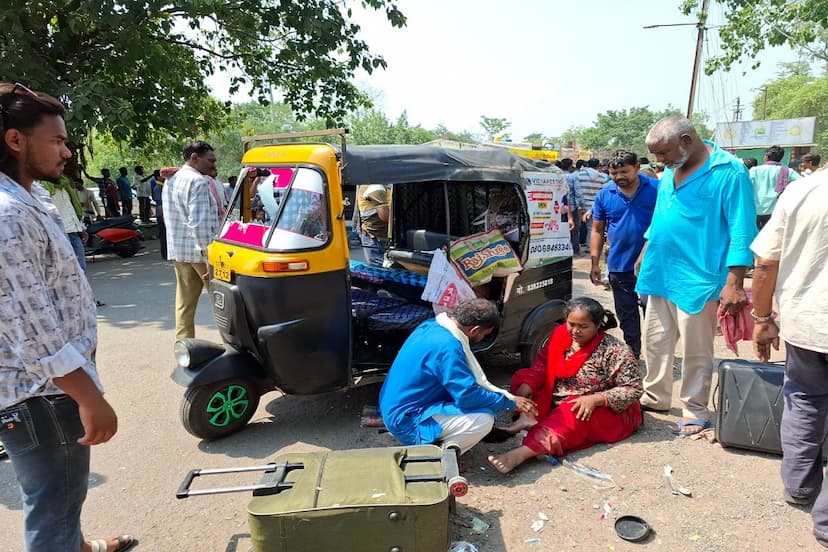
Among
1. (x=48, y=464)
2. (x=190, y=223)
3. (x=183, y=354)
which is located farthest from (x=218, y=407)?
(x=48, y=464)

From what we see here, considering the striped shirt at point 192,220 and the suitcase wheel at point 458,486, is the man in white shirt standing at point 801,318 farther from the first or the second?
the striped shirt at point 192,220

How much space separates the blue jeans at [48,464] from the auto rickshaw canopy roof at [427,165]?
6.90ft

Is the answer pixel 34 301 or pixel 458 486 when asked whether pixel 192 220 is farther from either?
pixel 458 486

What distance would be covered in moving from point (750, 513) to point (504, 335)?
207cm

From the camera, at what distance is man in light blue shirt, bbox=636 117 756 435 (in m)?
3.30

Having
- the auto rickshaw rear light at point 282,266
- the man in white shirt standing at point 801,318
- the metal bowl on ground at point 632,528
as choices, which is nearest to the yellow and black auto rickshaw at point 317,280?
the auto rickshaw rear light at point 282,266

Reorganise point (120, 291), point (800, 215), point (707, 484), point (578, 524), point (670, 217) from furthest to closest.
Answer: point (120, 291), point (670, 217), point (707, 484), point (578, 524), point (800, 215)

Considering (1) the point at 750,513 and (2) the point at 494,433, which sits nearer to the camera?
(1) the point at 750,513

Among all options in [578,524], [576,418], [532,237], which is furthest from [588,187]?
[578,524]

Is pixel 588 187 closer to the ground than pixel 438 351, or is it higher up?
higher up

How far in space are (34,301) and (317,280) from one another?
6.36ft

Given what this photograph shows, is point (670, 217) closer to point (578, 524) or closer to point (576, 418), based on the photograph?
point (576, 418)

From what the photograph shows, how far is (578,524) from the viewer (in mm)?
2785

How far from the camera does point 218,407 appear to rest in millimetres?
3652
